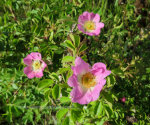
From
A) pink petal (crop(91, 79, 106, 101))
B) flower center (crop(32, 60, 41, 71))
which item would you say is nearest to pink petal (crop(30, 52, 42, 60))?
flower center (crop(32, 60, 41, 71))

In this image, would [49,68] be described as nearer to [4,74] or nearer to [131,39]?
[4,74]

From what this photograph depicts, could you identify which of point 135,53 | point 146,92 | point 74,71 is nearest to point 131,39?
point 135,53

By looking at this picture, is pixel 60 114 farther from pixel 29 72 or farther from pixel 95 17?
pixel 95 17

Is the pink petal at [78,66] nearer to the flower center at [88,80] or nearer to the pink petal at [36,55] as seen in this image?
the flower center at [88,80]

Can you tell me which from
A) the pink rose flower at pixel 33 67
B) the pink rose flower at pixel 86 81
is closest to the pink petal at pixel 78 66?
the pink rose flower at pixel 86 81

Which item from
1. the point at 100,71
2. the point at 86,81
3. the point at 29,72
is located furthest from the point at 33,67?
the point at 100,71

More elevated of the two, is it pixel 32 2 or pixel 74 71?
pixel 32 2
